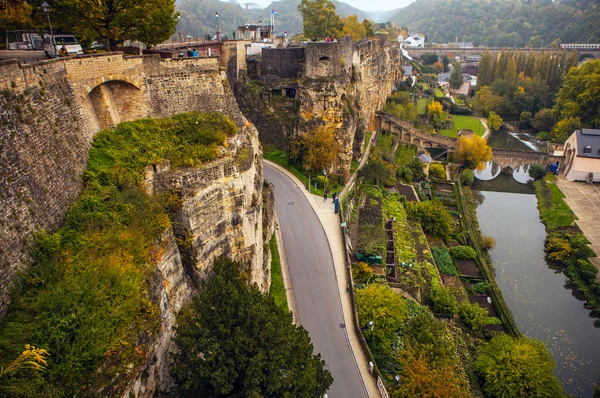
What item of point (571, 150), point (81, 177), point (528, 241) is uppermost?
point (81, 177)

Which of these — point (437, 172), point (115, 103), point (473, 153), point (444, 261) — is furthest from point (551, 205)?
point (115, 103)

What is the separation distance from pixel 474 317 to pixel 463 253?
27.5 feet

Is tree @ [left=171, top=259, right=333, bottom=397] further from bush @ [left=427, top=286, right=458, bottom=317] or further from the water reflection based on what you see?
the water reflection

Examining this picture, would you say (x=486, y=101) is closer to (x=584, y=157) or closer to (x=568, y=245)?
(x=584, y=157)

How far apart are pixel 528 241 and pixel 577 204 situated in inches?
381

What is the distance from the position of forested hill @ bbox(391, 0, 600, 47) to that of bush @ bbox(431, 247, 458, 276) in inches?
4303

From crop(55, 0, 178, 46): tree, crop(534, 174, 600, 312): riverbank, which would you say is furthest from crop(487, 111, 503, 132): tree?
crop(55, 0, 178, 46): tree

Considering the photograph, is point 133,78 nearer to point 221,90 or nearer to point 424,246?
point 221,90

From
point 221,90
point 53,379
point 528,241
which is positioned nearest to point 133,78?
point 221,90

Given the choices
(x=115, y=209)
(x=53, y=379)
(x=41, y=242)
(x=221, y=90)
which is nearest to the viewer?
(x=53, y=379)

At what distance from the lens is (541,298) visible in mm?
31172

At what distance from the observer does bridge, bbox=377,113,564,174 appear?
53.1 meters

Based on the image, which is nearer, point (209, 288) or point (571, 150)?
point (209, 288)

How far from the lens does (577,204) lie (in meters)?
43.2
